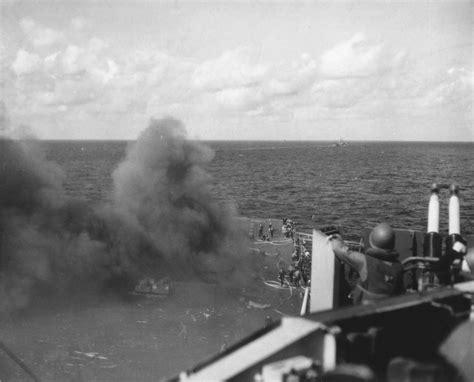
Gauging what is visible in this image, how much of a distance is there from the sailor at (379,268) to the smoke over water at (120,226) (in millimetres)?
14811

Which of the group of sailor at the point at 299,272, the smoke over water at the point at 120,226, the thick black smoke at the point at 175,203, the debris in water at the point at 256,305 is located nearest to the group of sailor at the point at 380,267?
the debris in water at the point at 256,305

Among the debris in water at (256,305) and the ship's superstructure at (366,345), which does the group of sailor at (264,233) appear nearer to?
the debris in water at (256,305)

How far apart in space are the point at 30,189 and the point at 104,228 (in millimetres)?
3595

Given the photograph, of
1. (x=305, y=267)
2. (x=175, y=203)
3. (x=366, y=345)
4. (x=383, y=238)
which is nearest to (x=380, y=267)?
(x=383, y=238)

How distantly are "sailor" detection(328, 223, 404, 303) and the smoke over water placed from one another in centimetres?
1481

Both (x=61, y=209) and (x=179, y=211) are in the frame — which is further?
(x=179, y=211)

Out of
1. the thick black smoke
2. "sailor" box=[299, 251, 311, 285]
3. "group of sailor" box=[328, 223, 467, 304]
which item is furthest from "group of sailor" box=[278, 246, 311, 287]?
"group of sailor" box=[328, 223, 467, 304]

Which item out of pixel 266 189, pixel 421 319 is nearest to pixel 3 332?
pixel 421 319

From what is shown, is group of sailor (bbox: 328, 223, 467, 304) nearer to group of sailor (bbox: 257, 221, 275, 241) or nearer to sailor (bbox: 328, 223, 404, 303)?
sailor (bbox: 328, 223, 404, 303)

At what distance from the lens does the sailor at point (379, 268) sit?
421cm

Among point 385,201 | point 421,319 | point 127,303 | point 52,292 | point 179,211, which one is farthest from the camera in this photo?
point 385,201

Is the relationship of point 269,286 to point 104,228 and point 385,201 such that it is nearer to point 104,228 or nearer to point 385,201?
point 104,228

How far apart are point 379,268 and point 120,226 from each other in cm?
1918

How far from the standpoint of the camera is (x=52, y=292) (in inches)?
710
